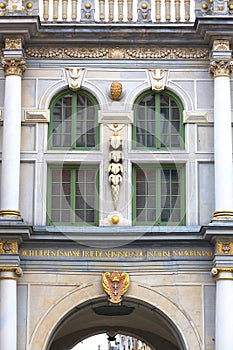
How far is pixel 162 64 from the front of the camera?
27.0 meters

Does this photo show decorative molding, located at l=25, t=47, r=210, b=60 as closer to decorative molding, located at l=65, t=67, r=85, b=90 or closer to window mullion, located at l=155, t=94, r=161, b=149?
decorative molding, located at l=65, t=67, r=85, b=90

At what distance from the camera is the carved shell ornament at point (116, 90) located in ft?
87.6

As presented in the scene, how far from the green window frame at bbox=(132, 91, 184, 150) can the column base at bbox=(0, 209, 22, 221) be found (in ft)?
11.2

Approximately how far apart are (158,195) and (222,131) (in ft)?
7.13

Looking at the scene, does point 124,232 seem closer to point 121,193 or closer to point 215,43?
point 121,193

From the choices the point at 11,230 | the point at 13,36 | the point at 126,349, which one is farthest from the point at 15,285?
the point at 126,349

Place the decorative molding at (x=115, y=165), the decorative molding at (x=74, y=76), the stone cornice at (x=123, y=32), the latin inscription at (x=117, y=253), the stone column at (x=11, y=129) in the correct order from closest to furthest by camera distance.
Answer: the stone column at (x=11, y=129) < the latin inscription at (x=117, y=253) < the decorative molding at (x=115, y=165) < the stone cornice at (x=123, y=32) < the decorative molding at (x=74, y=76)

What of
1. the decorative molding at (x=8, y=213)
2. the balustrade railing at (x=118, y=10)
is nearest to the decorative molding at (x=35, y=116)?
the balustrade railing at (x=118, y=10)

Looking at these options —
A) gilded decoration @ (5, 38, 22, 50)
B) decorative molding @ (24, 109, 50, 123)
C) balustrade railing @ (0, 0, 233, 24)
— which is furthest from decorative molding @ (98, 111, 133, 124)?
gilded decoration @ (5, 38, 22, 50)

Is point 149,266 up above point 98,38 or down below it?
below

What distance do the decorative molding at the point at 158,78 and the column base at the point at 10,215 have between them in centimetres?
465

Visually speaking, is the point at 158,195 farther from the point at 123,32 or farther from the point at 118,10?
the point at 118,10

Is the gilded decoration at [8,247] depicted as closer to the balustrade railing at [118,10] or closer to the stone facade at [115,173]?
the stone facade at [115,173]

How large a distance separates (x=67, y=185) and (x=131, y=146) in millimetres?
1804
